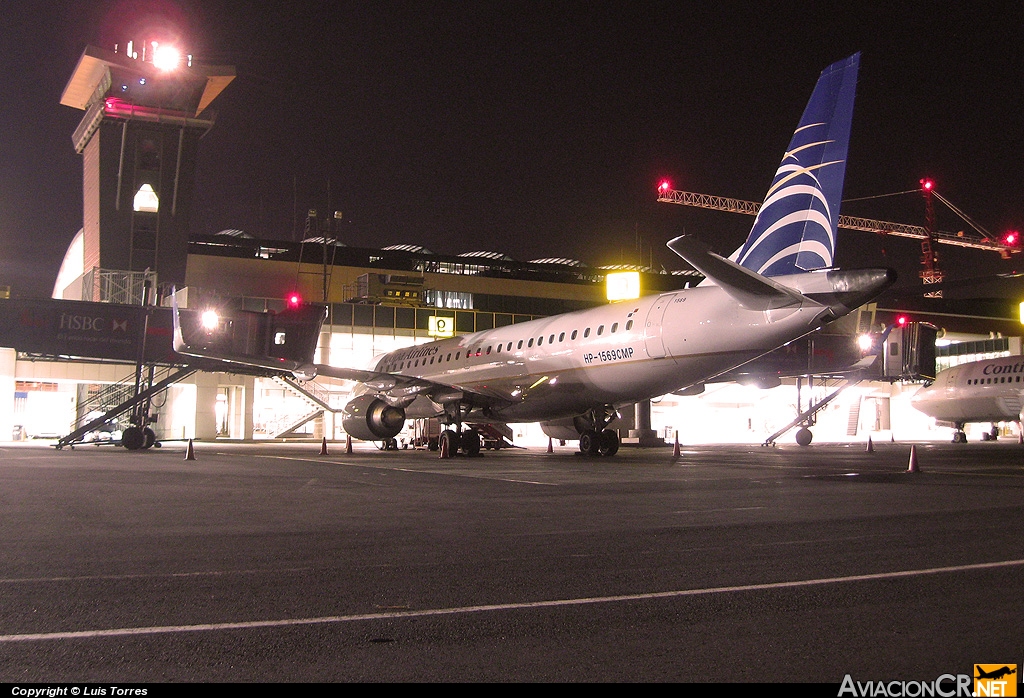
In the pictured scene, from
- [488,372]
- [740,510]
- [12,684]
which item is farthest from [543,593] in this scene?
[488,372]

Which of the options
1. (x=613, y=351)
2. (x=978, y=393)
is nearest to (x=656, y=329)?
(x=613, y=351)

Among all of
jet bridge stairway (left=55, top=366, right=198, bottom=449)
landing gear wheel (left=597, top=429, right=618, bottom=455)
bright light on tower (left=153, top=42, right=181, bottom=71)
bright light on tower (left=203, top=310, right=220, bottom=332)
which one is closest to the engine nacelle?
landing gear wheel (left=597, top=429, right=618, bottom=455)

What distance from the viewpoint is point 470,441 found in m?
25.3

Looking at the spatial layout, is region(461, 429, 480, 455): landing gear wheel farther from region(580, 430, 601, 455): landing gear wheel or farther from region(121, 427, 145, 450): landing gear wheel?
region(121, 427, 145, 450): landing gear wheel

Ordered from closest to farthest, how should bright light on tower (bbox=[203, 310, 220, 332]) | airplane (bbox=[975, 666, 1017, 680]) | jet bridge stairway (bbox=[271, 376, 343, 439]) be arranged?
airplane (bbox=[975, 666, 1017, 680])
bright light on tower (bbox=[203, 310, 220, 332])
jet bridge stairway (bbox=[271, 376, 343, 439])

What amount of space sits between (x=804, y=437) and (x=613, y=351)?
22113mm

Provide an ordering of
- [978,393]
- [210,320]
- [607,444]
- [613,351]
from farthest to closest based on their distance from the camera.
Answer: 1. [978,393]
2. [210,320]
3. [607,444]
4. [613,351]

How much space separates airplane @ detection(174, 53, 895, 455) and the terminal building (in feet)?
37.1

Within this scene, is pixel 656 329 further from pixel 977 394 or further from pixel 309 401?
pixel 977 394

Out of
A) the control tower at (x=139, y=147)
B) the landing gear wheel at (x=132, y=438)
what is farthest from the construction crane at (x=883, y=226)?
the landing gear wheel at (x=132, y=438)

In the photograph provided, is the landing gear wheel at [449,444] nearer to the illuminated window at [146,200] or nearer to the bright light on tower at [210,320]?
the bright light on tower at [210,320]

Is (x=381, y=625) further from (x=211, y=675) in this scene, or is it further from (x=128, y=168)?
(x=128, y=168)

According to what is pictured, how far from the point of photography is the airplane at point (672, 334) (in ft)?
51.6

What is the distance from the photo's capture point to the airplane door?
62.5 ft
